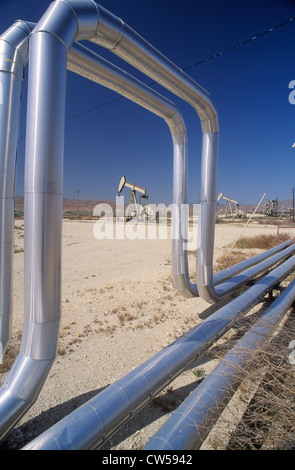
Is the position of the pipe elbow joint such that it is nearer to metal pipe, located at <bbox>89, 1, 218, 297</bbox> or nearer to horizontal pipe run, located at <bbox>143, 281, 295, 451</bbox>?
metal pipe, located at <bbox>89, 1, 218, 297</bbox>

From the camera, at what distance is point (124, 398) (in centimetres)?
174

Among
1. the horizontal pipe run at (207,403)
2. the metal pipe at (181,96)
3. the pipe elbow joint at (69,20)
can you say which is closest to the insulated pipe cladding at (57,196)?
the metal pipe at (181,96)

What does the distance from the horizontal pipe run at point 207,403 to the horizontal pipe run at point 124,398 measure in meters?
0.30

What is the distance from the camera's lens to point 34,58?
1543 mm

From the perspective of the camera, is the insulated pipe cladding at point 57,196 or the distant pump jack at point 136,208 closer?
the insulated pipe cladding at point 57,196

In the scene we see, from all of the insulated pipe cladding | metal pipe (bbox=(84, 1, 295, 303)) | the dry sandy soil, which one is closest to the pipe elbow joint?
metal pipe (bbox=(84, 1, 295, 303))

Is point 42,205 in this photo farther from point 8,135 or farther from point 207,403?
point 207,403

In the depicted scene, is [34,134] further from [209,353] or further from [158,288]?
[158,288]

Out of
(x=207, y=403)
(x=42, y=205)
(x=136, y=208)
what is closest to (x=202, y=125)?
(x=42, y=205)

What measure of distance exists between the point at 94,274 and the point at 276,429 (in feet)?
20.6

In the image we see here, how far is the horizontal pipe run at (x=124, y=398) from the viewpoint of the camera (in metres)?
1.41

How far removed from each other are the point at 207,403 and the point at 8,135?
2621mm

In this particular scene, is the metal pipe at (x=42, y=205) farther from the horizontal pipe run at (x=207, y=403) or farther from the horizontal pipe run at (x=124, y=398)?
the horizontal pipe run at (x=207, y=403)
